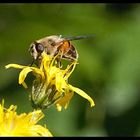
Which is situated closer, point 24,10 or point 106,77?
point 106,77

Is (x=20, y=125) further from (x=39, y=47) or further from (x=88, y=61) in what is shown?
(x=88, y=61)

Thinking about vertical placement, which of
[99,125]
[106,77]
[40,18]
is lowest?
[99,125]

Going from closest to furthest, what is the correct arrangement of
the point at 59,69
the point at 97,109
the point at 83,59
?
the point at 59,69, the point at 83,59, the point at 97,109

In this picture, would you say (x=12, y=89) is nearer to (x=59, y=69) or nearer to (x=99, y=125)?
(x=99, y=125)

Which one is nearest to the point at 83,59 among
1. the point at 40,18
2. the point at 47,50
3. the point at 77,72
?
the point at 77,72

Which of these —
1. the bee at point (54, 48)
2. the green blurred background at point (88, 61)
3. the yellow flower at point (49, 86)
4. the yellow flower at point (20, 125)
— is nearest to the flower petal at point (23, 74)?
the yellow flower at point (49, 86)

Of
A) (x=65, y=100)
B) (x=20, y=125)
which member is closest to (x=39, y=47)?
(x=65, y=100)
